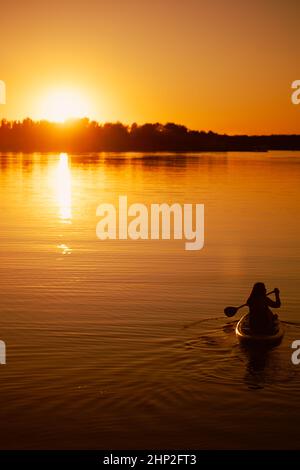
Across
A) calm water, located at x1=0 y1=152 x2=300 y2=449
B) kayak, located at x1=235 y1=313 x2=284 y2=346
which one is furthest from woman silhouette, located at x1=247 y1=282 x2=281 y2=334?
calm water, located at x1=0 y1=152 x2=300 y2=449

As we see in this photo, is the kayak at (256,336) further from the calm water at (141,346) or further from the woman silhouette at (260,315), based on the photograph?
the calm water at (141,346)

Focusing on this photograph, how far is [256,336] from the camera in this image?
59.2 feet

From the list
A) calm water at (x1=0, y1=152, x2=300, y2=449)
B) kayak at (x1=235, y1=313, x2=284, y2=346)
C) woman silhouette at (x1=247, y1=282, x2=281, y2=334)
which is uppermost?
woman silhouette at (x1=247, y1=282, x2=281, y2=334)

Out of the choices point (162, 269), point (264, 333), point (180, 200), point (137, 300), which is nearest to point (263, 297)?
point (264, 333)

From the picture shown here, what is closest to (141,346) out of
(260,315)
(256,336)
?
(256,336)

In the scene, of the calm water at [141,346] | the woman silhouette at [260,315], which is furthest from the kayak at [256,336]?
the calm water at [141,346]

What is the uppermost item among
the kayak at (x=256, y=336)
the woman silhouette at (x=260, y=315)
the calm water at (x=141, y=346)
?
the woman silhouette at (x=260, y=315)

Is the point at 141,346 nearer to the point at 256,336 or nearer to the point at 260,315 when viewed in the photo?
the point at 256,336

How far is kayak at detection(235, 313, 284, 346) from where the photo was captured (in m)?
18.0

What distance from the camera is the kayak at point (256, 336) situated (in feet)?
59.0

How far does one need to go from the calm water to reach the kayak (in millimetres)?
286

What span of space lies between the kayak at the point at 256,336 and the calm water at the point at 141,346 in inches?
11.3

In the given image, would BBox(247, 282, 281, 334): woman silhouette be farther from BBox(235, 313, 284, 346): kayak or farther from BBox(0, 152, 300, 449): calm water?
BBox(0, 152, 300, 449): calm water

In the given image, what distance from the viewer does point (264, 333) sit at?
59.3 feet
